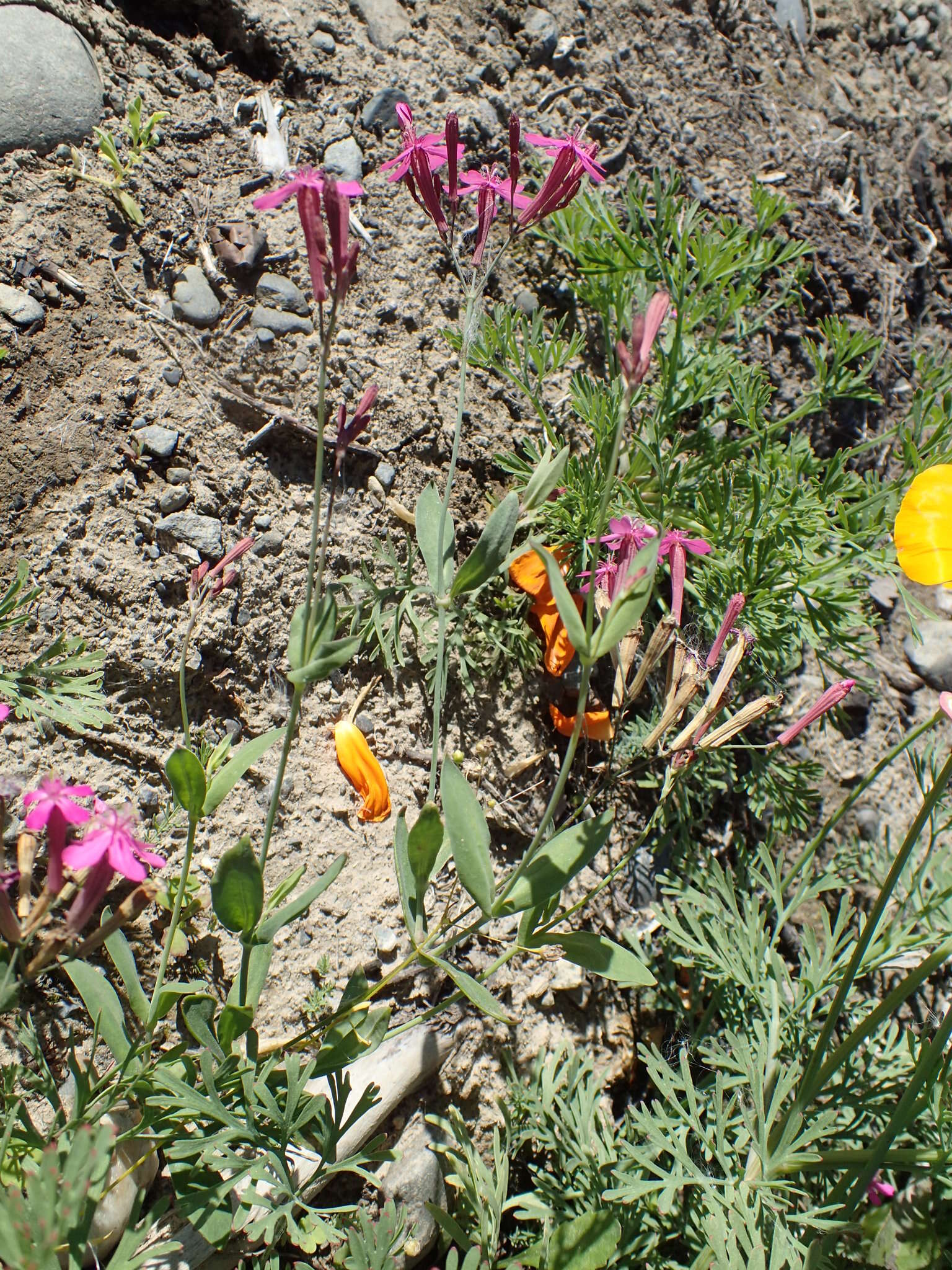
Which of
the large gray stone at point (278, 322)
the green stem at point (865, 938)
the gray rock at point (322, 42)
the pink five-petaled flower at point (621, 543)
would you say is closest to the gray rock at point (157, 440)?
the large gray stone at point (278, 322)

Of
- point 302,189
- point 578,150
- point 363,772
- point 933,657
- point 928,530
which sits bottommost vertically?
point 363,772

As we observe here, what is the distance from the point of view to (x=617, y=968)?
1.57 m

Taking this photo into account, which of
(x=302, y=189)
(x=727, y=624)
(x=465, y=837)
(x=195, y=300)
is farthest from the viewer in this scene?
(x=195, y=300)

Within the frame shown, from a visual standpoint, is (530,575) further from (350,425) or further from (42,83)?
(42,83)

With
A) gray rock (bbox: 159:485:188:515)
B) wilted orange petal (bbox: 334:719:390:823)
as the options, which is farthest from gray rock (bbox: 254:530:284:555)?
wilted orange petal (bbox: 334:719:390:823)

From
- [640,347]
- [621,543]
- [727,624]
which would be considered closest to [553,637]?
[621,543]

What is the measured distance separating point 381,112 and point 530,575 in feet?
4.86

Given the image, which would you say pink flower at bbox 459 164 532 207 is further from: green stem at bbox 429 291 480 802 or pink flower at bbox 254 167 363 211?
pink flower at bbox 254 167 363 211

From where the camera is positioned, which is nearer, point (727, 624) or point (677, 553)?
point (727, 624)

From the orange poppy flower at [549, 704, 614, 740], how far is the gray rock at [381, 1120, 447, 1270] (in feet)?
3.49

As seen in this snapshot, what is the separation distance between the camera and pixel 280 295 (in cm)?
235

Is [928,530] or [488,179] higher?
[488,179]

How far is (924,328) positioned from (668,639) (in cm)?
219

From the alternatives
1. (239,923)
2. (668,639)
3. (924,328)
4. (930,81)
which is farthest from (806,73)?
(239,923)
